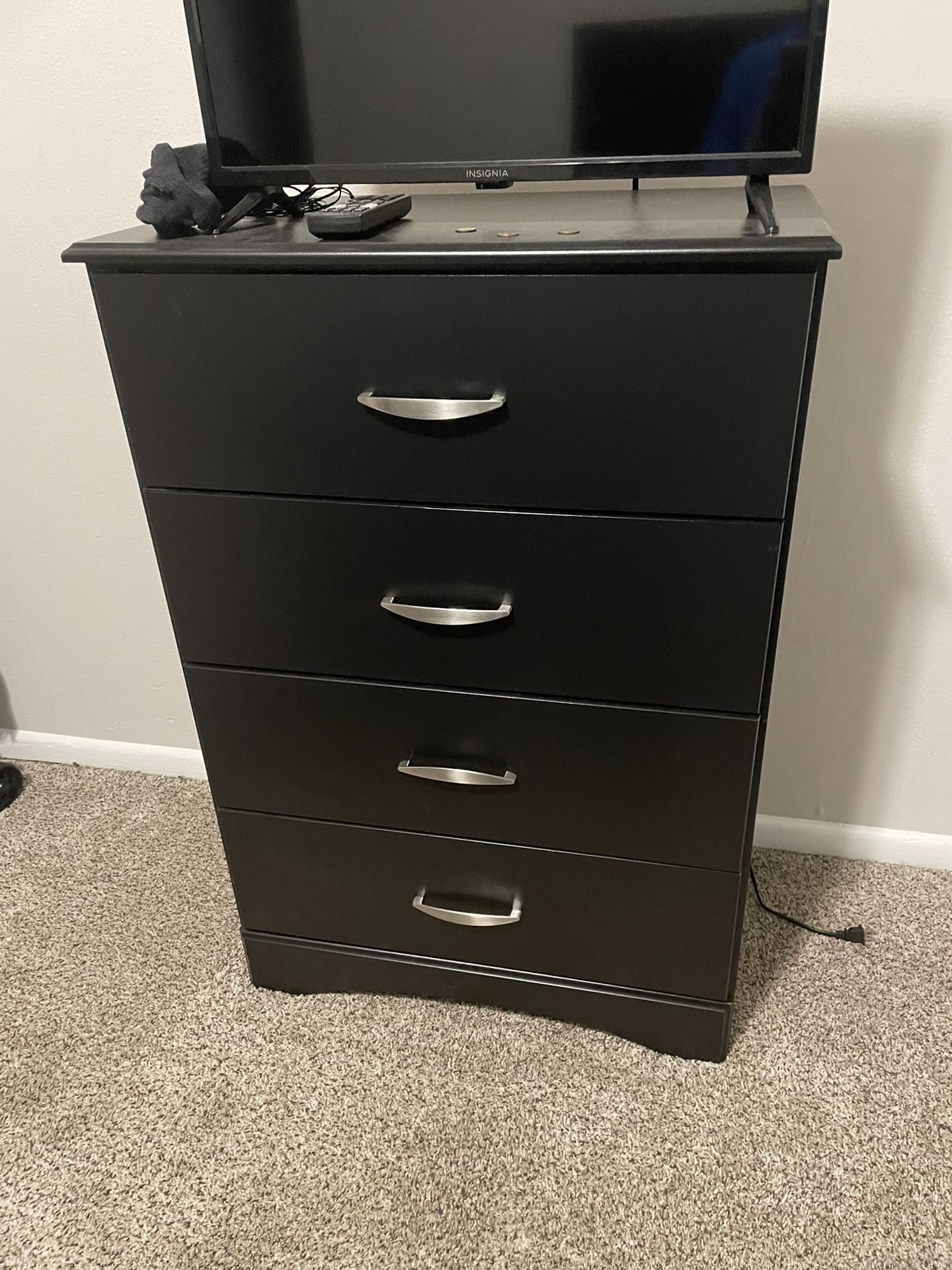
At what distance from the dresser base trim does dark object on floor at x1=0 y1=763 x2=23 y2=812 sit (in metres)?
0.68

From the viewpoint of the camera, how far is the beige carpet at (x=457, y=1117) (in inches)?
40.8

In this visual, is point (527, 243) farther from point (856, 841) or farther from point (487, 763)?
point (856, 841)

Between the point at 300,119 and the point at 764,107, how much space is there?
45cm

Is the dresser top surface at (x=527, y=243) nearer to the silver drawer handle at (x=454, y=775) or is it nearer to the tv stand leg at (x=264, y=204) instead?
the tv stand leg at (x=264, y=204)

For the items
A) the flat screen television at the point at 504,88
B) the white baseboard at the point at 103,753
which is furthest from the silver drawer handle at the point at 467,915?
the flat screen television at the point at 504,88

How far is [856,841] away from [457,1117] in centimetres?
76

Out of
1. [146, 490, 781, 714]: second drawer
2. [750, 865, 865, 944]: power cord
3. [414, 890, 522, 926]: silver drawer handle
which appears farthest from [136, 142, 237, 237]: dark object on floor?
[750, 865, 865, 944]: power cord

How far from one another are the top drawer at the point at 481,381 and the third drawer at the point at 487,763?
23 centimetres

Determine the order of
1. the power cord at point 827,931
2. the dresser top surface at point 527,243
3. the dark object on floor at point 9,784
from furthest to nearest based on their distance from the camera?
the dark object on floor at point 9,784 < the power cord at point 827,931 < the dresser top surface at point 527,243

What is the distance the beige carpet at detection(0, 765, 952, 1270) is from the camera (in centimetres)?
104

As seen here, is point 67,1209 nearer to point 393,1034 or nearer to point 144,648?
point 393,1034

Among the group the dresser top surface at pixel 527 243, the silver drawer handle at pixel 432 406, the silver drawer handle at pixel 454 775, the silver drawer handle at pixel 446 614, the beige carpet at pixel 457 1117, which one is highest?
the dresser top surface at pixel 527 243

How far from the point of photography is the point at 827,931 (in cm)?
139

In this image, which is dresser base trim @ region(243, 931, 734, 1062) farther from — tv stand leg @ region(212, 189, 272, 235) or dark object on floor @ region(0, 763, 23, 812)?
tv stand leg @ region(212, 189, 272, 235)
